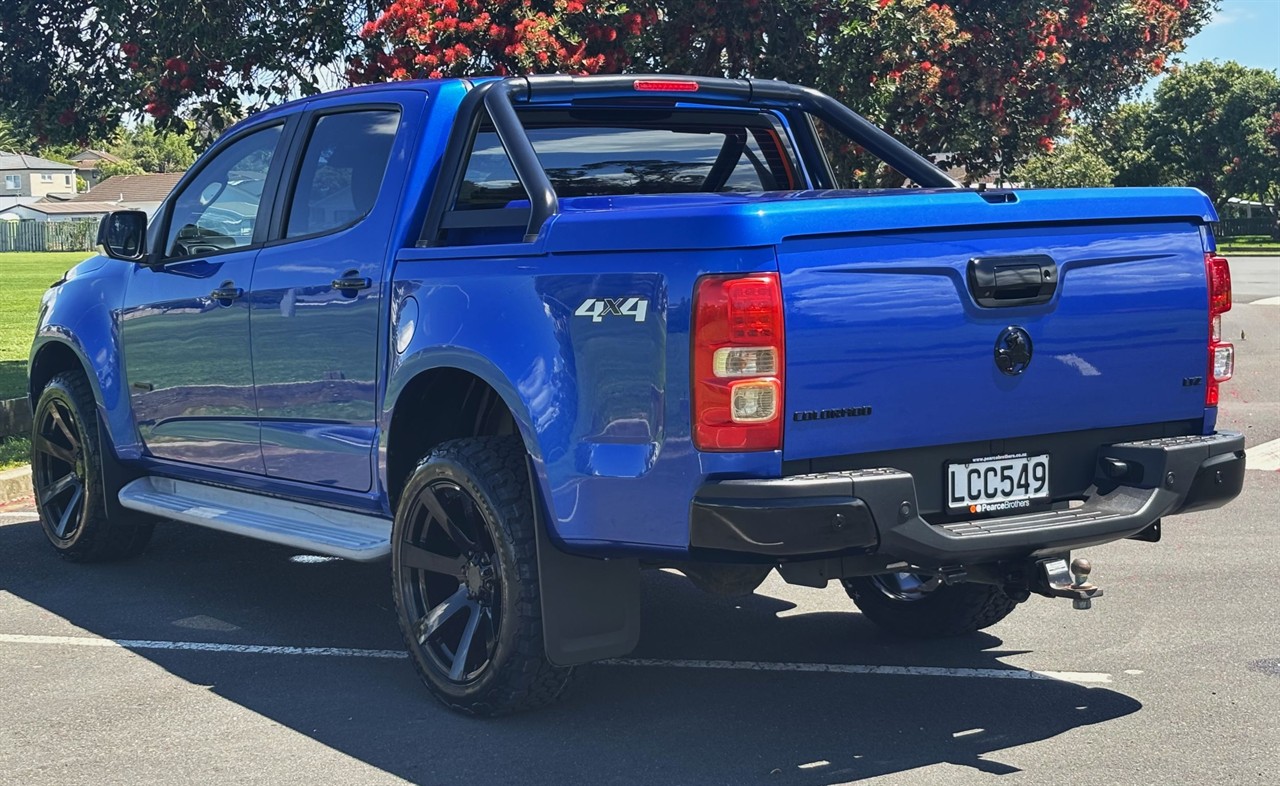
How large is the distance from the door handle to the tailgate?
1842mm

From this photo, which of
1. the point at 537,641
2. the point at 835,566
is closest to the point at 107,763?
the point at 537,641

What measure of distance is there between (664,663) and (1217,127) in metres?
77.8

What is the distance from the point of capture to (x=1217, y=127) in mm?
77562

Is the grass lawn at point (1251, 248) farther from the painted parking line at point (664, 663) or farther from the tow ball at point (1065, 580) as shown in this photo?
the tow ball at point (1065, 580)

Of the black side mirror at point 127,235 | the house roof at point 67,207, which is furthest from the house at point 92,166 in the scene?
the black side mirror at point 127,235

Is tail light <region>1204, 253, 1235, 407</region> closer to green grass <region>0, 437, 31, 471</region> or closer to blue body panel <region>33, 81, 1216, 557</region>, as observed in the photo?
blue body panel <region>33, 81, 1216, 557</region>

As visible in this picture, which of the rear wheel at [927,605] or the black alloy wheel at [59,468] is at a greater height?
the black alloy wheel at [59,468]

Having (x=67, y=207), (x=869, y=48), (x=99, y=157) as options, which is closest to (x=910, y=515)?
(x=869, y=48)

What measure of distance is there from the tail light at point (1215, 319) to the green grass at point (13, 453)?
7264mm

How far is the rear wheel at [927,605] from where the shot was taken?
19.6 feet

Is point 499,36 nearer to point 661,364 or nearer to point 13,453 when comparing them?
point 13,453

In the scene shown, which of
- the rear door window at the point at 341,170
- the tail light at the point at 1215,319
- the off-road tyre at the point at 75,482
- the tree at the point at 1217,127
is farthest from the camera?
the tree at the point at 1217,127

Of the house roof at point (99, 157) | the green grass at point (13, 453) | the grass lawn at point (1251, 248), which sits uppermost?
the house roof at point (99, 157)

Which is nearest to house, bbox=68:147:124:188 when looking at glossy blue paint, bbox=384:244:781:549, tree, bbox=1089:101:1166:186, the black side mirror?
tree, bbox=1089:101:1166:186
